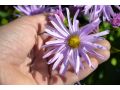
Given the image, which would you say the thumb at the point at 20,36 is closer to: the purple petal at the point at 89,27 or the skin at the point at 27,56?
the skin at the point at 27,56

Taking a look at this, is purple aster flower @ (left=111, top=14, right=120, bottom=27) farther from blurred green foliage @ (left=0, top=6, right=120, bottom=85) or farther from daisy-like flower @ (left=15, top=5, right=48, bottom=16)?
daisy-like flower @ (left=15, top=5, right=48, bottom=16)

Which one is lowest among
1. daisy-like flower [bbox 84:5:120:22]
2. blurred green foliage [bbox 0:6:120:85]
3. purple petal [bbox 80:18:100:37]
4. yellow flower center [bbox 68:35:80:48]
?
blurred green foliage [bbox 0:6:120:85]

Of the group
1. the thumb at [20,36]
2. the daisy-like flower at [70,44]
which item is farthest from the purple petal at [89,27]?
the thumb at [20,36]

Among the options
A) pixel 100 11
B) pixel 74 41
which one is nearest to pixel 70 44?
pixel 74 41

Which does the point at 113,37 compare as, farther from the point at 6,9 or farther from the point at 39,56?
the point at 6,9

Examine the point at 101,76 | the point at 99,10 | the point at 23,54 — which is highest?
the point at 99,10

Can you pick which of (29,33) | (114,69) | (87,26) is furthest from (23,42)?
(114,69)

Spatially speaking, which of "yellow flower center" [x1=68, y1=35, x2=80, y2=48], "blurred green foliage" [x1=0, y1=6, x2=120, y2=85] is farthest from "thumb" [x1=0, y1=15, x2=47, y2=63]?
"blurred green foliage" [x1=0, y1=6, x2=120, y2=85]
